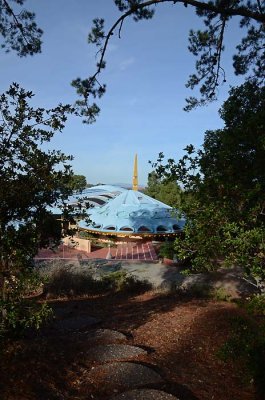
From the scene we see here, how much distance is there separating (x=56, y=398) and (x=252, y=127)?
4.75 meters

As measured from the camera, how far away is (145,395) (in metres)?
4.66

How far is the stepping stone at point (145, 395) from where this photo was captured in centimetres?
461

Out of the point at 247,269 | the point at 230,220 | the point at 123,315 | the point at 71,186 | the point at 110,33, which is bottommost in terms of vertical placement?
the point at 123,315

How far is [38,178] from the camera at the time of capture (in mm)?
5105

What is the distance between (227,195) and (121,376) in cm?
317

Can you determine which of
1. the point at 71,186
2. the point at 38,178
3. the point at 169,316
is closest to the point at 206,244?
the point at 71,186

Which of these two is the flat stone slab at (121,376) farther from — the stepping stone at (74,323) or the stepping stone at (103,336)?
the stepping stone at (74,323)

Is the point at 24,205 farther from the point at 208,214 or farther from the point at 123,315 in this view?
the point at 123,315

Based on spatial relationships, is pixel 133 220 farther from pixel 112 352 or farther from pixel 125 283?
pixel 112 352

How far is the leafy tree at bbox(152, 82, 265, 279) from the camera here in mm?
4844

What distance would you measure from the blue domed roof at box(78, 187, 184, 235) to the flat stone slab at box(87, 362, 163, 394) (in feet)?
54.9

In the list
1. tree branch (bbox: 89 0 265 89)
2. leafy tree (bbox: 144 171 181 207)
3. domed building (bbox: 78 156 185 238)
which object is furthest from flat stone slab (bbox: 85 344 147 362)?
leafy tree (bbox: 144 171 181 207)

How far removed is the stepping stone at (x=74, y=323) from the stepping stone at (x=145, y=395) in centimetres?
379

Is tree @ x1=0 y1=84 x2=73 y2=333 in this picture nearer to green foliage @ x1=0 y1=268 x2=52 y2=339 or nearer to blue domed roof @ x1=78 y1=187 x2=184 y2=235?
green foliage @ x1=0 y1=268 x2=52 y2=339
